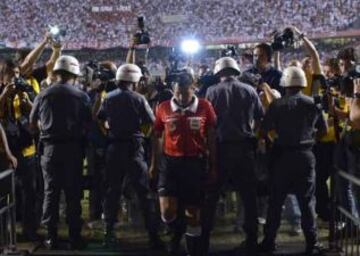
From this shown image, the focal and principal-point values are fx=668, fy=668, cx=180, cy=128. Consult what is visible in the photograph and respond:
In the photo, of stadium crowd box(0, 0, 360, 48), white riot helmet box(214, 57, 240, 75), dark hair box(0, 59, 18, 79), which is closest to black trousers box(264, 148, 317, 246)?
white riot helmet box(214, 57, 240, 75)

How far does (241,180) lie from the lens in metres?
6.68

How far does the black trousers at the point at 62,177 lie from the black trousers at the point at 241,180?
140 cm

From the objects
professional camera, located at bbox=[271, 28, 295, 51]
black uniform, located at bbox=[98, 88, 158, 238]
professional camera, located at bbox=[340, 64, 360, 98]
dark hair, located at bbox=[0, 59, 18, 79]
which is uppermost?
professional camera, located at bbox=[271, 28, 295, 51]

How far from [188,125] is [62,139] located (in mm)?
1390

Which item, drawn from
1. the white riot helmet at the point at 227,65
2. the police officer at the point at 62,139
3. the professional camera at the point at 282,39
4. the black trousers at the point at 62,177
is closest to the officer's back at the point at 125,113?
the police officer at the point at 62,139

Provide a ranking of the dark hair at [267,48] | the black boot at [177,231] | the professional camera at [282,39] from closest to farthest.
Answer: the black boot at [177,231] < the dark hair at [267,48] < the professional camera at [282,39]

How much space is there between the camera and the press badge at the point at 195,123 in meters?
6.43

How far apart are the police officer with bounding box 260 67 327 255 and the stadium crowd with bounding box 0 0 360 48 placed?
29.5 metres

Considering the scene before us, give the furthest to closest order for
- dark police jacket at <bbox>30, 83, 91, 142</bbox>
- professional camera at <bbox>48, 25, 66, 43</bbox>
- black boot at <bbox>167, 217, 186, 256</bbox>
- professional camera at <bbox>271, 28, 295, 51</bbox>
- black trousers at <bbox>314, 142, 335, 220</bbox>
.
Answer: professional camera at <bbox>48, 25, 66, 43</bbox>, black trousers at <bbox>314, 142, 335, 220</bbox>, professional camera at <bbox>271, 28, 295, 51</bbox>, dark police jacket at <bbox>30, 83, 91, 142</bbox>, black boot at <bbox>167, 217, 186, 256</bbox>

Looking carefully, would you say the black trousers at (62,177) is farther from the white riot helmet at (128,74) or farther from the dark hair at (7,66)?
the dark hair at (7,66)

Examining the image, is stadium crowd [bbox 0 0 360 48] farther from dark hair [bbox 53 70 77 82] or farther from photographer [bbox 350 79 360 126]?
photographer [bbox 350 79 360 126]

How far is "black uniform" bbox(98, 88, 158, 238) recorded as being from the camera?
7.03 metres

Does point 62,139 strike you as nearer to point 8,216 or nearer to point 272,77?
point 8,216

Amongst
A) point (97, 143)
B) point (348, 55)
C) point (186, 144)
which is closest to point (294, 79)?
point (186, 144)
